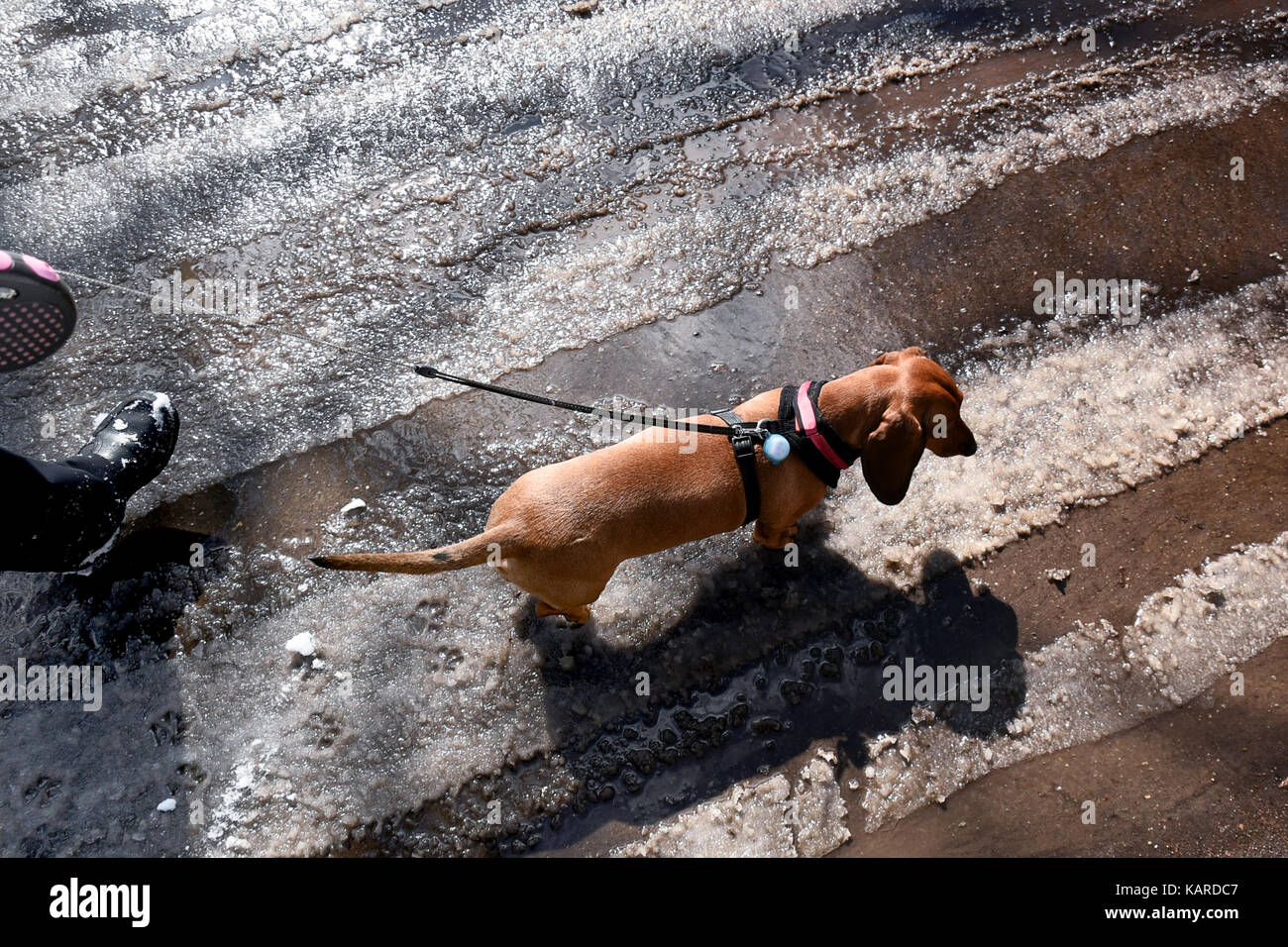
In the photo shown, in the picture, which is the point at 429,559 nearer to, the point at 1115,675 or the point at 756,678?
the point at 756,678

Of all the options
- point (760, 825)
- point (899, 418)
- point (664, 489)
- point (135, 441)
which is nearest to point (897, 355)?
point (899, 418)

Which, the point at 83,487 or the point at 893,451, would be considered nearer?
the point at 893,451

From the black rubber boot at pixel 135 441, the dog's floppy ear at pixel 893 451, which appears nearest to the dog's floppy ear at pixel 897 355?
the dog's floppy ear at pixel 893 451

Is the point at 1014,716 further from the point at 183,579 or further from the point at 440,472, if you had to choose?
the point at 183,579

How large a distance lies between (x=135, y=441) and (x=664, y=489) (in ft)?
7.67

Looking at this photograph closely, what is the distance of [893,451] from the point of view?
2877 mm

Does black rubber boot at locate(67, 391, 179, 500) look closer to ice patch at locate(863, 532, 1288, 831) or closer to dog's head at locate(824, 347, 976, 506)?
dog's head at locate(824, 347, 976, 506)

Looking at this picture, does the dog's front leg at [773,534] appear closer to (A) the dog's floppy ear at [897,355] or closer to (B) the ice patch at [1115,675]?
(A) the dog's floppy ear at [897,355]

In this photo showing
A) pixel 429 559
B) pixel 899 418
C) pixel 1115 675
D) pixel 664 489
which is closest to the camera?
pixel 429 559

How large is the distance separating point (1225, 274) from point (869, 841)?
365cm

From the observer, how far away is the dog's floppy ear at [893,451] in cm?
285

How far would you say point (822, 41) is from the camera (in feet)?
16.2

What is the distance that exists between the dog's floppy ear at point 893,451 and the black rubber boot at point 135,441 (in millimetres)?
3033
